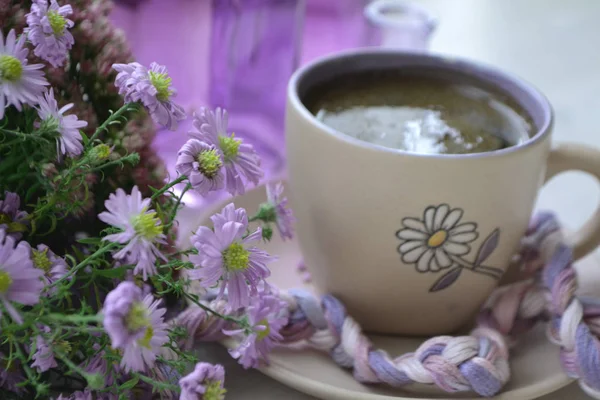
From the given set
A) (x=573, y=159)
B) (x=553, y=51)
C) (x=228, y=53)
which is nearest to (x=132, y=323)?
(x=573, y=159)

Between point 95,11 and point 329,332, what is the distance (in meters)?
0.24

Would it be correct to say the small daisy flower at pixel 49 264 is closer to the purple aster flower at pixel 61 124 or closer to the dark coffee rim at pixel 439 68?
the purple aster flower at pixel 61 124

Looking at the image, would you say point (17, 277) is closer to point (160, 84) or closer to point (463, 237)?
point (160, 84)

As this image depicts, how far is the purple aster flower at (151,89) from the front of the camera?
361 mm

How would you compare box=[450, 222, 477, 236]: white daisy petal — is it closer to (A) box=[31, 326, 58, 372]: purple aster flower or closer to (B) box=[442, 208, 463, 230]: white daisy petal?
(B) box=[442, 208, 463, 230]: white daisy petal

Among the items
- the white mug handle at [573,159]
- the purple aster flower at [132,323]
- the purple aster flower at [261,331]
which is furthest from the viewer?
the white mug handle at [573,159]

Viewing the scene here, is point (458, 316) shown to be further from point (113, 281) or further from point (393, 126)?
point (113, 281)

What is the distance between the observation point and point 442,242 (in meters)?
0.46

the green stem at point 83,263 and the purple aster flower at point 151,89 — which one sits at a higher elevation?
the purple aster flower at point 151,89

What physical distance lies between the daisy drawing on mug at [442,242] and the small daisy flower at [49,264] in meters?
0.20

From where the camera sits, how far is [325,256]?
0.50 metres

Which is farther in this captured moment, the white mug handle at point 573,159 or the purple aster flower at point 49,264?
→ the white mug handle at point 573,159

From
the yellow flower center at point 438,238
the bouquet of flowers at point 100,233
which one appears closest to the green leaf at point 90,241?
the bouquet of flowers at point 100,233

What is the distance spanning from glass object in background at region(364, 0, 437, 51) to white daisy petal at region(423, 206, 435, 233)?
32 cm
